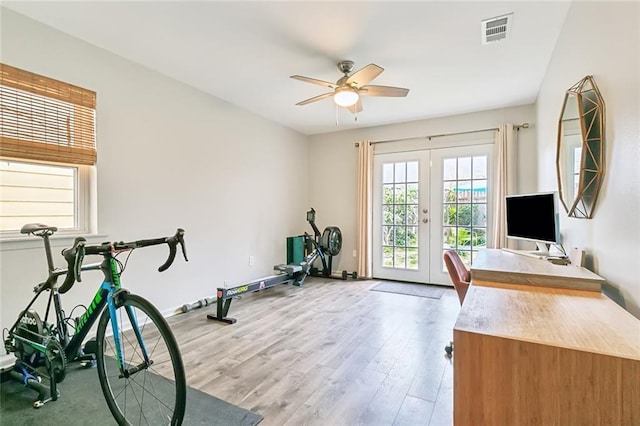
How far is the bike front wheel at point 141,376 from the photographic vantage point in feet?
4.68

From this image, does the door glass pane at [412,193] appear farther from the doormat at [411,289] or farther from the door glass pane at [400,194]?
the doormat at [411,289]

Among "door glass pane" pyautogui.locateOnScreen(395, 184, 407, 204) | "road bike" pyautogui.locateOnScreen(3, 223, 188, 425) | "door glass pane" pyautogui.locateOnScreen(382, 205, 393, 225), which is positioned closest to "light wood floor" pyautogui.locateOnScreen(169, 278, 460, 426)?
"road bike" pyautogui.locateOnScreen(3, 223, 188, 425)

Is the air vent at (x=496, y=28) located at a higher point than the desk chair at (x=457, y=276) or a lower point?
higher

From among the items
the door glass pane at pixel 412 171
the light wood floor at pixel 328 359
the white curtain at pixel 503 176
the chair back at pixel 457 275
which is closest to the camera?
the light wood floor at pixel 328 359

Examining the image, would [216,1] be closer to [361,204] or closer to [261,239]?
[261,239]

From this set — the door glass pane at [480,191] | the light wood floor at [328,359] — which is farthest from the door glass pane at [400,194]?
the light wood floor at [328,359]

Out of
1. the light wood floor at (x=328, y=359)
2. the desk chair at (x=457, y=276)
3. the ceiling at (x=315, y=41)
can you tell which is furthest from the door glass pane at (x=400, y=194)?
the desk chair at (x=457, y=276)

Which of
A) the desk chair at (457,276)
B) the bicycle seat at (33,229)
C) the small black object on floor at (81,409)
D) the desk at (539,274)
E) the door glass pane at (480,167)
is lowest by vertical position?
the small black object on floor at (81,409)

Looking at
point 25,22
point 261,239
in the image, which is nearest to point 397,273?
point 261,239

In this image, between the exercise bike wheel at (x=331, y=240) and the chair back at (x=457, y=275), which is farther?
the exercise bike wheel at (x=331, y=240)

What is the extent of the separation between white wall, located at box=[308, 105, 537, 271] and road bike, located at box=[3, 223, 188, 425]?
369 centimetres

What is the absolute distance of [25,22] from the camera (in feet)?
7.63

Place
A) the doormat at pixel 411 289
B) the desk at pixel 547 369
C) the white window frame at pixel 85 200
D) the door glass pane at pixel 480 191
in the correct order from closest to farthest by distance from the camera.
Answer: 1. the desk at pixel 547 369
2. the white window frame at pixel 85 200
3. the doormat at pixel 411 289
4. the door glass pane at pixel 480 191

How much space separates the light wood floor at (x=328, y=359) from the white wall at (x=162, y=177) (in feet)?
2.25
